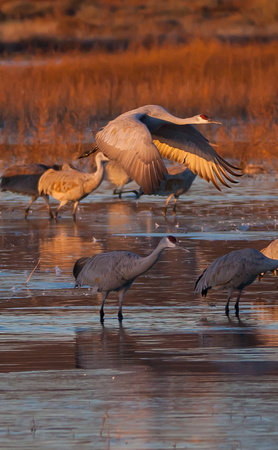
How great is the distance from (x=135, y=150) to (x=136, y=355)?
12.4 ft

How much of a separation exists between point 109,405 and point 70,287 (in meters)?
4.76

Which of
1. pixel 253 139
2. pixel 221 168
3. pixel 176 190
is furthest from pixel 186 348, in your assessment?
pixel 253 139

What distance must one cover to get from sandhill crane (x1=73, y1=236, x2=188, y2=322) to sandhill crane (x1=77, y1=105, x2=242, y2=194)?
4.68 ft

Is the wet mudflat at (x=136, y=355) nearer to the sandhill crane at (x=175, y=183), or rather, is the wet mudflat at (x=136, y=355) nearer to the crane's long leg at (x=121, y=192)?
the sandhill crane at (x=175, y=183)

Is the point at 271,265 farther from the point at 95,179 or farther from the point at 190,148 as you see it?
the point at 95,179

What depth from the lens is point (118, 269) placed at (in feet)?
33.0

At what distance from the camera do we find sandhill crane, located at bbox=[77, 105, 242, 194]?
11.9 metres

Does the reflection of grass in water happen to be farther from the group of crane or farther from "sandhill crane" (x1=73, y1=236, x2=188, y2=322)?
"sandhill crane" (x1=73, y1=236, x2=188, y2=322)

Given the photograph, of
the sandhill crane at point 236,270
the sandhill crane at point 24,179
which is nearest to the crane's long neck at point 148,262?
the sandhill crane at point 236,270

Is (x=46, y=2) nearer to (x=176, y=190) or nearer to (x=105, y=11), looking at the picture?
(x=105, y=11)

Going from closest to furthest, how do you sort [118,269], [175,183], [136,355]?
[136,355] → [118,269] → [175,183]

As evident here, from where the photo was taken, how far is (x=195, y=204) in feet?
64.4

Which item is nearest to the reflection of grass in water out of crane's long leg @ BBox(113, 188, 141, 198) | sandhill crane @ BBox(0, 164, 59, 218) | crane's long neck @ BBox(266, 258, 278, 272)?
crane's long leg @ BBox(113, 188, 141, 198)


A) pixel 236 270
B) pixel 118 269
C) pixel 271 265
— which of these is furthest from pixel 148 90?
pixel 118 269
